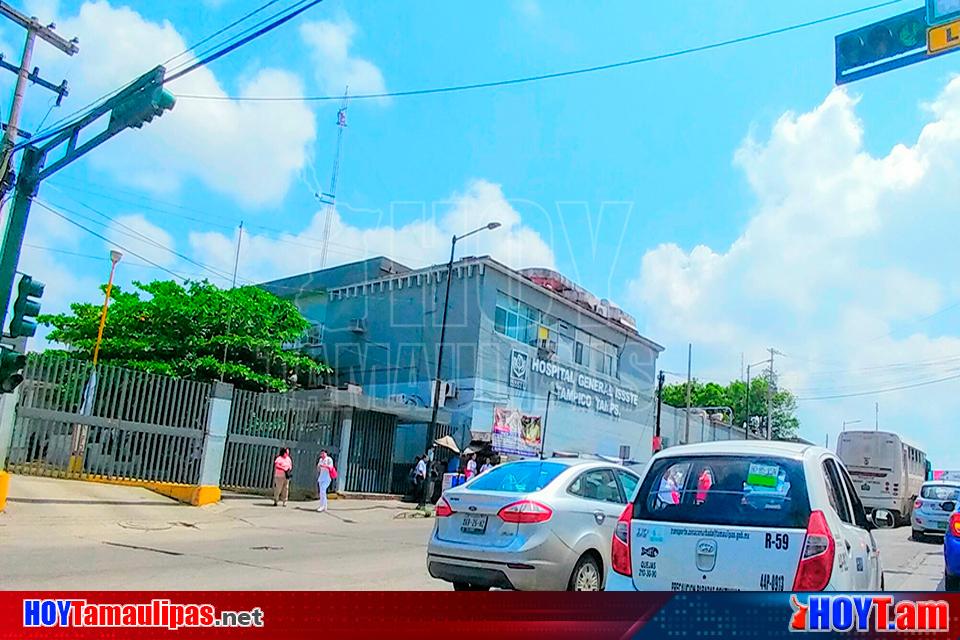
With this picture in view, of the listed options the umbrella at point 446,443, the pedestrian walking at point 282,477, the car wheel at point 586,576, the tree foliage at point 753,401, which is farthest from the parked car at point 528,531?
the tree foliage at point 753,401

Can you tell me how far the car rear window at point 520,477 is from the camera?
8094mm

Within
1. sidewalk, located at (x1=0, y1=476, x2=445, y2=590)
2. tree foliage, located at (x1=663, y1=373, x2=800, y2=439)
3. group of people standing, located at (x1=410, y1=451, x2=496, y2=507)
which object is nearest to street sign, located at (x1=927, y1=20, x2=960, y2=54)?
sidewalk, located at (x1=0, y1=476, x2=445, y2=590)

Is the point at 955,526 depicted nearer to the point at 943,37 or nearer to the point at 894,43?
the point at 943,37

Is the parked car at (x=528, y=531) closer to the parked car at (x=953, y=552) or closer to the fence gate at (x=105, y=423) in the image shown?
the parked car at (x=953, y=552)

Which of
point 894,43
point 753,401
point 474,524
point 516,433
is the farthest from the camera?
point 753,401

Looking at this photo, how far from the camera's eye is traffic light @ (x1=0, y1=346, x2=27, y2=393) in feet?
39.1

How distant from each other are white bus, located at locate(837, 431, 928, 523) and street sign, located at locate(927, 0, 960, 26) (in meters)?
23.3

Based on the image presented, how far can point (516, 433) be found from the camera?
32.6 metres

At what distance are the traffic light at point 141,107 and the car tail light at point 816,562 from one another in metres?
10.4

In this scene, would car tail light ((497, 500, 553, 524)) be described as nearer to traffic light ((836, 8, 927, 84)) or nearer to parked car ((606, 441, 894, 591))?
parked car ((606, 441, 894, 591))

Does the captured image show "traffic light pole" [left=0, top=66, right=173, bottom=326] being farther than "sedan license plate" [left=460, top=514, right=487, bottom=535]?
Yes

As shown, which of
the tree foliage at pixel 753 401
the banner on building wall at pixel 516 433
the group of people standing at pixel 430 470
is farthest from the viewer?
the tree foliage at pixel 753 401

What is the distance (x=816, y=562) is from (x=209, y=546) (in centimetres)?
1038

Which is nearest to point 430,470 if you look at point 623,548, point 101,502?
point 101,502
